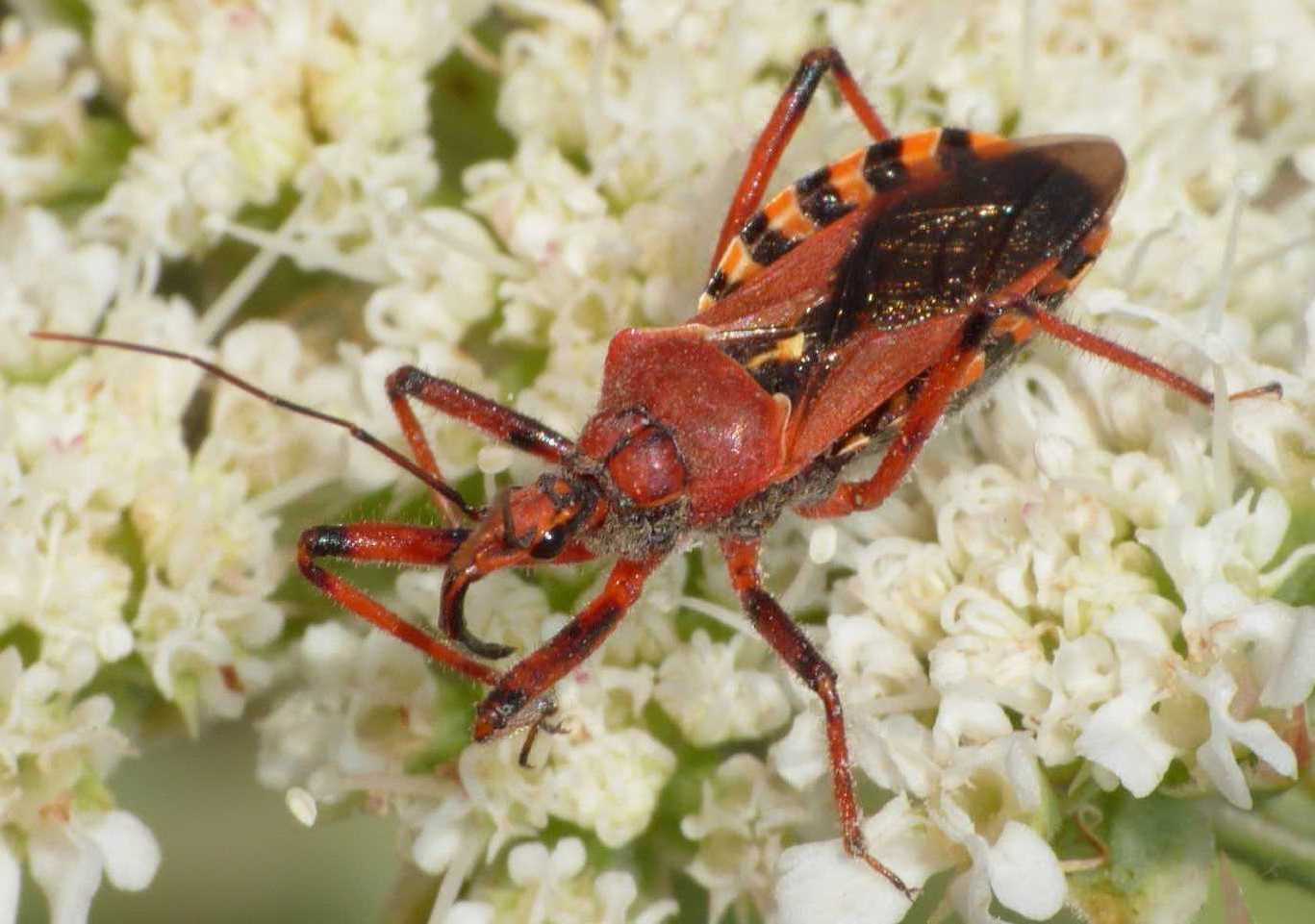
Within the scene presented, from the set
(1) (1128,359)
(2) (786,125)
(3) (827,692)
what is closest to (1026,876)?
(3) (827,692)

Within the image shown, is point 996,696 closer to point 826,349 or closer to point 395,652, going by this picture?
point 826,349

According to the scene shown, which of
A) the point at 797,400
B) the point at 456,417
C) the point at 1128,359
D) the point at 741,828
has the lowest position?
the point at 741,828

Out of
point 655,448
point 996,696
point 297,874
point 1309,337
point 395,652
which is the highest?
point 1309,337

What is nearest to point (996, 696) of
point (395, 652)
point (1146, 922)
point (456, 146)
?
point (1146, 922)

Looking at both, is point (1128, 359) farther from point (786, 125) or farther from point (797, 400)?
point (786, 125)

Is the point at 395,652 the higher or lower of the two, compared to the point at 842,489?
lower

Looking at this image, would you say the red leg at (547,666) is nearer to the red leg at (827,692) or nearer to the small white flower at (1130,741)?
the red leg at (827,692)

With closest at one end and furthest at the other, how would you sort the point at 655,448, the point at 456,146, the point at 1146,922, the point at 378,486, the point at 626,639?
1. the point at 1146,922
2. the point at 655,448
3. the point at 626,639
4. the point at 378,486
5. the point at 456,146

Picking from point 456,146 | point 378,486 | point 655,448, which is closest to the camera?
point 655,448
